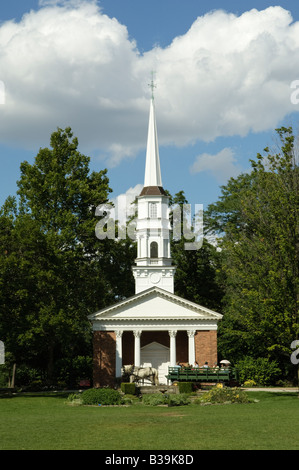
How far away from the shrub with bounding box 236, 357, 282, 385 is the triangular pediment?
432 cm

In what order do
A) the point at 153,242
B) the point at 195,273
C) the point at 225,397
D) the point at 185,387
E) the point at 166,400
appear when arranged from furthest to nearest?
the point at 195,273 → the point at 153,242 → the point at 185,387 → the point at 166,400 → the point at 225,397

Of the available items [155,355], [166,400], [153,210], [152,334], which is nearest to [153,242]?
[153,210]

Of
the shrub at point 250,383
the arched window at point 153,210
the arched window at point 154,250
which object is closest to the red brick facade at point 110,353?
the shrub at point 250,383

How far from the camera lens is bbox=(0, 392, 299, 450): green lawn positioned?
15547 millimetres

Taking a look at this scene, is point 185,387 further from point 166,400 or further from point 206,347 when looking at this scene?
point 206,347

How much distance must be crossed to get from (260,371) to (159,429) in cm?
2710

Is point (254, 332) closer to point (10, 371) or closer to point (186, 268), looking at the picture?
point (10, 371)

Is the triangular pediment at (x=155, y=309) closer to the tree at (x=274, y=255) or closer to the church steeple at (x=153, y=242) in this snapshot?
the church steeple at (x=153, y=242)

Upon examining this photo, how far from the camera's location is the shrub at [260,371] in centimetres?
4422

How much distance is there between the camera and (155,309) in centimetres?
4662

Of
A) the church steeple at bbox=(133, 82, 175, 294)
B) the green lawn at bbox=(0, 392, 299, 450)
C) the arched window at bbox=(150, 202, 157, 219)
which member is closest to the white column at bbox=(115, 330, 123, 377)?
the church steeple at bbox=(133, 82, 175, 294)

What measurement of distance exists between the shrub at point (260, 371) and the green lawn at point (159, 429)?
1546cm

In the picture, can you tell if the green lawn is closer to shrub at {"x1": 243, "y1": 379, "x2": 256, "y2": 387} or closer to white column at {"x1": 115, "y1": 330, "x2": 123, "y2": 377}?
shrub at {"x1": 243, "y1": 379, "x2": 256, "y2": 387}
